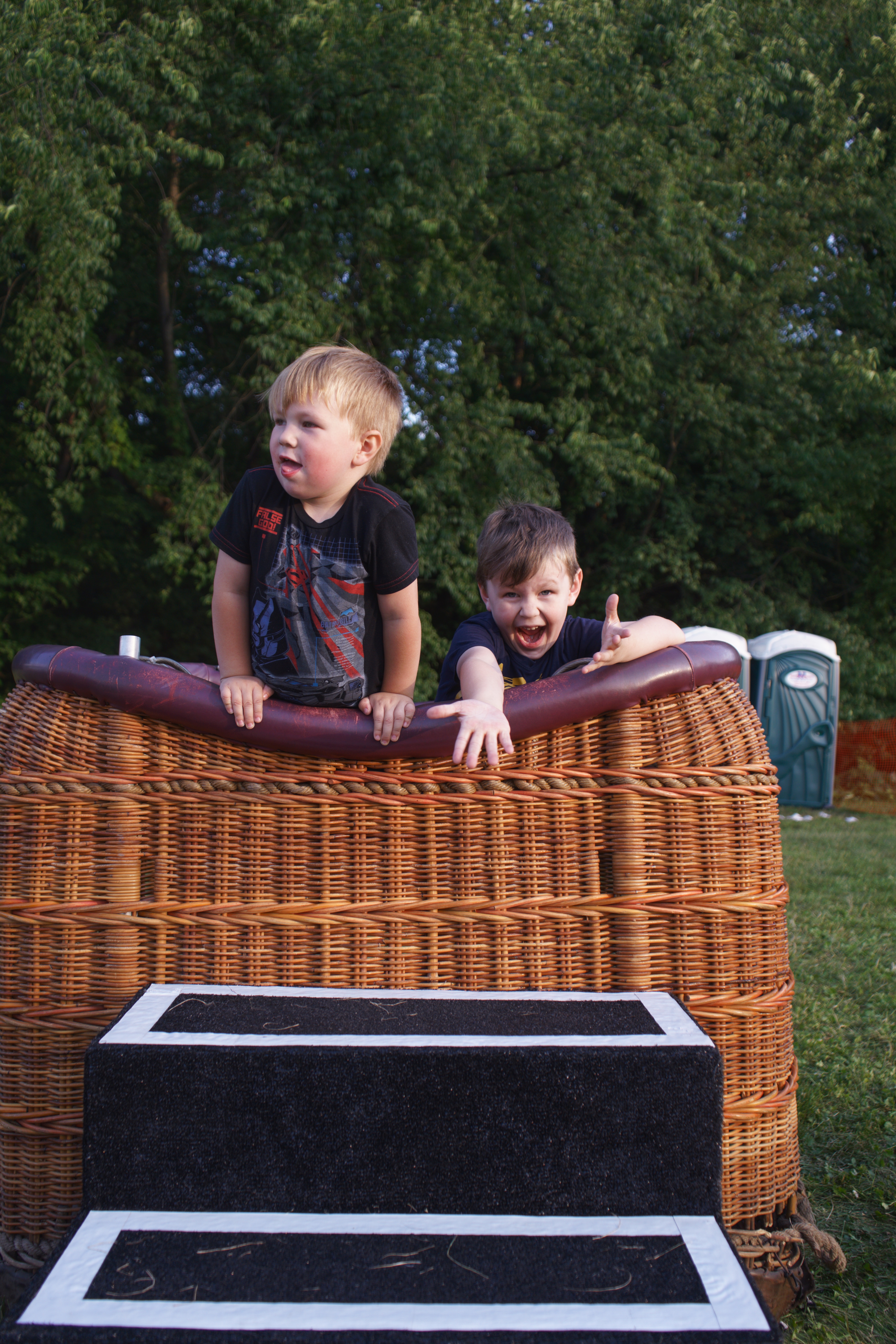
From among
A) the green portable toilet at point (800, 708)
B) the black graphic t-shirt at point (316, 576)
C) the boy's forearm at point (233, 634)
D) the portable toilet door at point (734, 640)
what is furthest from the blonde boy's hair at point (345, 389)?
the green portable toilet at point (800, 708)

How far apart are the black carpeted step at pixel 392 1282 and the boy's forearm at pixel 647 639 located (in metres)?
0.95

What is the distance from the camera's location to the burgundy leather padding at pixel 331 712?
184cm

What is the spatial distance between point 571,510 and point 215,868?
14.3 metres

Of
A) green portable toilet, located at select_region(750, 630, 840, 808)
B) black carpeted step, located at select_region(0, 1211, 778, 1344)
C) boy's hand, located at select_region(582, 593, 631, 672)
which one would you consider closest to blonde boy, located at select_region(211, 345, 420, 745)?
boy's hand, located at select_region(582, 593, 631, 672)

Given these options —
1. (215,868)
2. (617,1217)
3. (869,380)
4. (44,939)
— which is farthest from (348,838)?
(869,380)

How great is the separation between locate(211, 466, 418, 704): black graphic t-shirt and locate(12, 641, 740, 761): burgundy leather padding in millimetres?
234

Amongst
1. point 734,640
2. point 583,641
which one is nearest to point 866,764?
point 734,640

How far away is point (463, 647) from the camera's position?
2289 millimetres

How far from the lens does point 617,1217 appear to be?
A: 1.53 m

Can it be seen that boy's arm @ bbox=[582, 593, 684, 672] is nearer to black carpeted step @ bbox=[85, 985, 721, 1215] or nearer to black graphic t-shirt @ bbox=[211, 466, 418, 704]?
black graphic t-shirt @ bbox=[211, 466, 418, 704]

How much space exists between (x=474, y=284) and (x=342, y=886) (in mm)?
12817

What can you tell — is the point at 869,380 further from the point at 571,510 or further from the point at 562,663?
the point at 562,663

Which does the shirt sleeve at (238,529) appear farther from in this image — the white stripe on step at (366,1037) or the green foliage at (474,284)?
the green foliage at (474,284)

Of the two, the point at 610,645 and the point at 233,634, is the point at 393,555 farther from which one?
the point at 610,645
